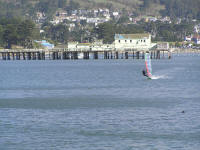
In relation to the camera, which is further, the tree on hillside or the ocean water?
the tree on hillside

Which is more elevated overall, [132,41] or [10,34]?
[132,41]

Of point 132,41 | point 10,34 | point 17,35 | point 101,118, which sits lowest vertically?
point 17,35

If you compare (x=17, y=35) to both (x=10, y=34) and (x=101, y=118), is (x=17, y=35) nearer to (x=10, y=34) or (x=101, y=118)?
(x=10, y=34)

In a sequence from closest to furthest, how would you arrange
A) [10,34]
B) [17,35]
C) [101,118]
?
[101,118]
[10,34]
[17,35]

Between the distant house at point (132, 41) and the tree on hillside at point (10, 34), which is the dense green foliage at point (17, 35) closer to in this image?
the tree on hillside at point (10, 34)

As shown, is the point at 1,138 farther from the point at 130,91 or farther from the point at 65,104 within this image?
the point at 130,91

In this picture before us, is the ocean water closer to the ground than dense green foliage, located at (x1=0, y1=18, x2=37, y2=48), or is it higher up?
higher up

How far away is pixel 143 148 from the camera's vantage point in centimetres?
3114

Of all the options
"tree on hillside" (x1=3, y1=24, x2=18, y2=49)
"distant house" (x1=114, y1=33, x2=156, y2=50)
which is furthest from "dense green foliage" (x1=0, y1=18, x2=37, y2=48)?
"distant house" (x1=114, y1=33, x2=156, y2=50)

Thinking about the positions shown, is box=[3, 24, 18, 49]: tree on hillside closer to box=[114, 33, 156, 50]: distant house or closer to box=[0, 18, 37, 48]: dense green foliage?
box=[0, 18, 37, 48]: dense green foliage

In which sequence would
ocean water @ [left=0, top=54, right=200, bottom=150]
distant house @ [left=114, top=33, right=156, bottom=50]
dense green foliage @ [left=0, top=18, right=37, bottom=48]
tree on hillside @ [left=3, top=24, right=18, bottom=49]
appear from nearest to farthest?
ocean water @ [left=0, top=54, right=200, bottom=150]
distant house @ [left=114, top=33, right=156, bottom=50]
tree on hillside @ [left=3, top=24, right=18, bottom=49]
dense green foliage @ [left=0, top=18, right=37, bottom=48]

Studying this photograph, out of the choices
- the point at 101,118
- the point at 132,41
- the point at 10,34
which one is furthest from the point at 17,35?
the point at 101,118

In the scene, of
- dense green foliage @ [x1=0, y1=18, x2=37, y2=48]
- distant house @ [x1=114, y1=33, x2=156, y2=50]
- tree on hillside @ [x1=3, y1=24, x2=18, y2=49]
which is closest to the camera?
distant house @ [x1=114, y1=33, x2=156, y2=50]

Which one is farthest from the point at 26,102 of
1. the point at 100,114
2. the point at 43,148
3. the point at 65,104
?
the point at 43,148
